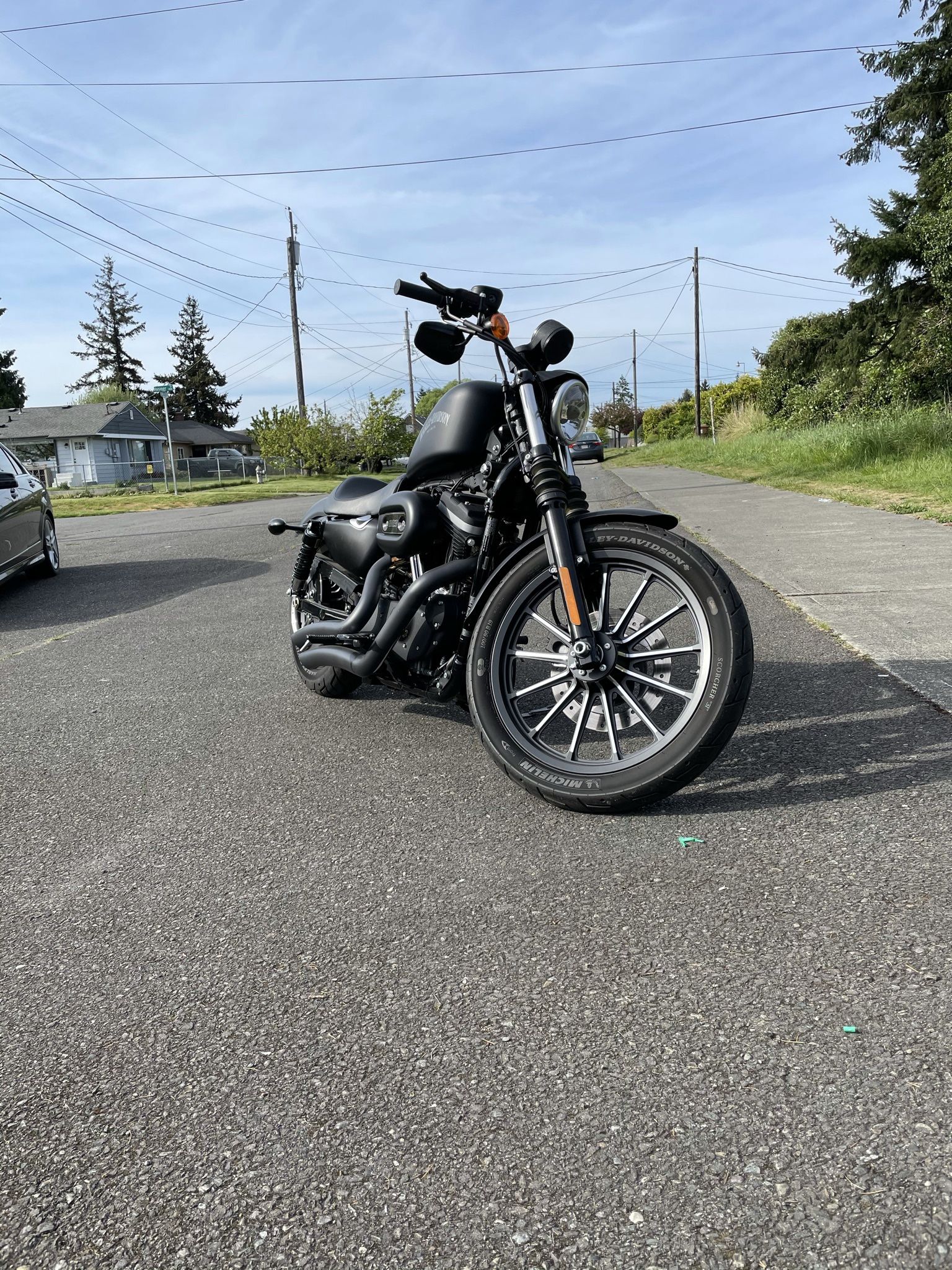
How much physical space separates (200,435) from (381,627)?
8569 centimetres

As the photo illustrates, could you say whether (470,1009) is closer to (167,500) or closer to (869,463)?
(869,463)

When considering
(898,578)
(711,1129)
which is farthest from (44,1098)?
(898,578)

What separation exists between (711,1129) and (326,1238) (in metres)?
0.68

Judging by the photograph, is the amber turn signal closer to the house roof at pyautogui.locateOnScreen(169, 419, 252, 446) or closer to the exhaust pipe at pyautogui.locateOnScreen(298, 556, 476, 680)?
the exhaust pipe at pyautogui.locateOnScreen(298, 556, 476, 680)

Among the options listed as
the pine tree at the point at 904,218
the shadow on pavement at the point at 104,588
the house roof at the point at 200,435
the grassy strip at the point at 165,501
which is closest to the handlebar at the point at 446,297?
the shadow on pavement at the point at 104,588

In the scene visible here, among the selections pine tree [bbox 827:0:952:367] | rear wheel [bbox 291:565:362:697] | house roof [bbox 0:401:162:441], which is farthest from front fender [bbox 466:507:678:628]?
house roof [bbox 0:401:162:441]

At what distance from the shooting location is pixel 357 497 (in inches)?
171

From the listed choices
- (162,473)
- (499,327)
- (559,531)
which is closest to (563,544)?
(559,531)

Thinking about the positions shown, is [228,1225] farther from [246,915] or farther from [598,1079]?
[246,915]

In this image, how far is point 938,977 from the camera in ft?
6.88

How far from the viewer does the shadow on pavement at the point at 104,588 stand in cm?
785

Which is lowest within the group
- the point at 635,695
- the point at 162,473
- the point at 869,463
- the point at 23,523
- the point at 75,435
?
the point at 635,695

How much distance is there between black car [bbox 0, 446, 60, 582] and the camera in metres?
8.60

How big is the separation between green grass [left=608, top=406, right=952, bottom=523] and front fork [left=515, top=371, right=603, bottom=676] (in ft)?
25.8
